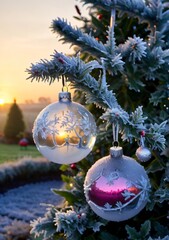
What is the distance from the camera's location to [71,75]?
3.83 feet

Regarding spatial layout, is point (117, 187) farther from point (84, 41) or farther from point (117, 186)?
point (84, 41)

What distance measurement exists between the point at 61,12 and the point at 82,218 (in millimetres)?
1375

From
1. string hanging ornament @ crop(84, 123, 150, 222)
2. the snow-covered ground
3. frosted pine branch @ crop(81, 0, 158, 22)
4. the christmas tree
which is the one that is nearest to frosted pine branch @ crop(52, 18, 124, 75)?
the christmas tree

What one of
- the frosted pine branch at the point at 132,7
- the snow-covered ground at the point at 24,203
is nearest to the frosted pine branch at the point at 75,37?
the frosted pine branch at the point at 132,7

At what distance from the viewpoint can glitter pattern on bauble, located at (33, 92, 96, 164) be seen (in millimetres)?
1215

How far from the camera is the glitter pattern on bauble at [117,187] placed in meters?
1.14

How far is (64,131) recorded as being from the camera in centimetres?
122

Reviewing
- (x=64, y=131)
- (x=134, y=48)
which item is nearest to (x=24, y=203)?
(x=64, y=131)

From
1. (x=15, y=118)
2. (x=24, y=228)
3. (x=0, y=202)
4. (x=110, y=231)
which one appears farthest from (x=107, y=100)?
(x=15, y=118)

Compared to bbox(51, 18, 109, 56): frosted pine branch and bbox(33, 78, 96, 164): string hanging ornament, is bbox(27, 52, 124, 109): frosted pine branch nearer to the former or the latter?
bbox(33, 78, 96, 164): string hanging ornament

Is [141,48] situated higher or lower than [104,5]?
lower

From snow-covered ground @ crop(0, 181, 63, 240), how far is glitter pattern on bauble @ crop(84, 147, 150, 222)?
7.74ft

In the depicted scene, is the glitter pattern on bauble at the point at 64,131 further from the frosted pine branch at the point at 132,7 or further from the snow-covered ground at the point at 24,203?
the snow-covered ground at the point at 24,203

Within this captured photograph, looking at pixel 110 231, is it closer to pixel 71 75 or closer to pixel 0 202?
pixel 71 75
